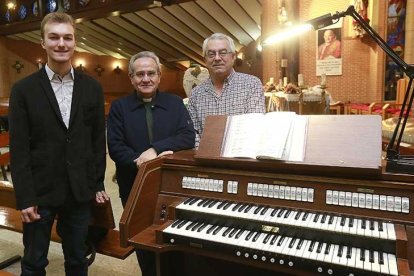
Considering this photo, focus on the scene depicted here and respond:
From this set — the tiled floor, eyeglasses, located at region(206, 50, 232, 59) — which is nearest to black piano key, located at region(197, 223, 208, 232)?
eyeglasses, located at region(206, 50, 232, 59)

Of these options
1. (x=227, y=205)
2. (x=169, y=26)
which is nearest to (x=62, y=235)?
(x=227, y=205)

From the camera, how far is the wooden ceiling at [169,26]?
12781 mm

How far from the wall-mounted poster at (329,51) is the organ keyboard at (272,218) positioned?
324 inches

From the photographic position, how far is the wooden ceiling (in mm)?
12781

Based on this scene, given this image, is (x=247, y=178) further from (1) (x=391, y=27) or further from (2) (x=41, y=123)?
(1) (x=391, y=27)

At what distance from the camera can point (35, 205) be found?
1.84 metres

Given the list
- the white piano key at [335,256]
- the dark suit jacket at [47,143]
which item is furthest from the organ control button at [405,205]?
the dark suit jacket at [47,143]

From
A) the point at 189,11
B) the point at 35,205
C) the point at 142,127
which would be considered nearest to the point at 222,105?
the point at 142,127

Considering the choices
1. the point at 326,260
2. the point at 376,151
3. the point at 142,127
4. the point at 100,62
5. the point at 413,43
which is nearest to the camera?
the point at 326,260

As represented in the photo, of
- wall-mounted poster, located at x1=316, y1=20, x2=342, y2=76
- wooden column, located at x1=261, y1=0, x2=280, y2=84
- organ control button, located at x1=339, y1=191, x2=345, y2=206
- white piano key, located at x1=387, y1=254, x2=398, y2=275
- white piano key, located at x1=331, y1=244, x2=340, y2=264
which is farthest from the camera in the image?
wooden column, located at x1=261, y1=0, x2=280, y2=84

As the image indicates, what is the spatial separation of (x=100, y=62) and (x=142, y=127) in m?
19.7

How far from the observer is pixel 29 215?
183 cm

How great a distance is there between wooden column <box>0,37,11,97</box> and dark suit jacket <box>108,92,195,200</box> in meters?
16.0

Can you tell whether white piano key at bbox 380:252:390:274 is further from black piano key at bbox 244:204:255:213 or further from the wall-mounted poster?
the wall-mounted poster
